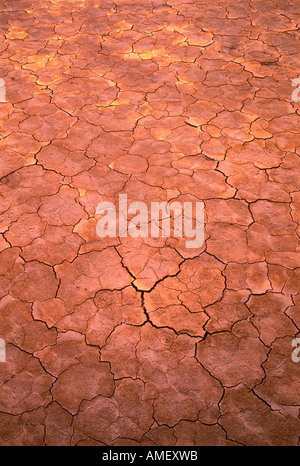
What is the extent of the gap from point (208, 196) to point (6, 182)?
4.88ft

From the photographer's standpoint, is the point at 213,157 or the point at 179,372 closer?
the point at 179,372

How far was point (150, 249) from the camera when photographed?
208 cm

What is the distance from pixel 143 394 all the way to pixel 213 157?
1786mm

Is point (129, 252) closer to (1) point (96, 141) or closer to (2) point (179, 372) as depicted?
(2) point (179, 372)

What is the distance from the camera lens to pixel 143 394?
157 cm

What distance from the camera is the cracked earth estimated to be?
1.54 meters

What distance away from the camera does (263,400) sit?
154 cm

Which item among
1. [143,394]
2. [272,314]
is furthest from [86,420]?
[272,314]

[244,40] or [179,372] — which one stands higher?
[244,40]

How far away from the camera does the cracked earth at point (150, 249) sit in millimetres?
1539
